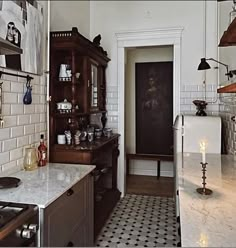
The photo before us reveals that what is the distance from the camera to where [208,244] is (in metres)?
0.92

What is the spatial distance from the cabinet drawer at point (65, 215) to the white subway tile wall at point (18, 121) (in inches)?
21.8

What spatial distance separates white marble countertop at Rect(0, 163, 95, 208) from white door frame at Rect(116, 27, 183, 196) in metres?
1.80

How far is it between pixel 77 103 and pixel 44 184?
1.38 metres

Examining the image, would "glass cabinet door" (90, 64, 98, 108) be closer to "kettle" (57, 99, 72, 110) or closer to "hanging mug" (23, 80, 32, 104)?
"kettle" (57, 99, 72, 110)

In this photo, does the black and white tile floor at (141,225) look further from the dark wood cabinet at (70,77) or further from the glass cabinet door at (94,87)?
the glass cabinet door at (94,87)

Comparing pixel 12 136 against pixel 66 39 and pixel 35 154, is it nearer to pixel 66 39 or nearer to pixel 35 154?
pixel 35 154

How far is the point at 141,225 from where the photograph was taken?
119 inches

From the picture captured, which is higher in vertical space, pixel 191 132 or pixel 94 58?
pixel 94 58

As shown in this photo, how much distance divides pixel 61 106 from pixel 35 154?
2.27ft

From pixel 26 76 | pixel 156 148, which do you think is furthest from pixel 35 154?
pixel 156 148

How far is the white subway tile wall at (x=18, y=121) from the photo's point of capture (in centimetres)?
198

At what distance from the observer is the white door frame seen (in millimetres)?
3783

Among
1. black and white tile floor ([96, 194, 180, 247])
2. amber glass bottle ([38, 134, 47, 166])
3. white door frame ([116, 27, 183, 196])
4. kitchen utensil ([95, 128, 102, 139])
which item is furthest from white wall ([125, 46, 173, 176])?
amber glass bottle ([38, 134, 47, 166])

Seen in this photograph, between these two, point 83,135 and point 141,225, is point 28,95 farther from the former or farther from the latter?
point 141,225
